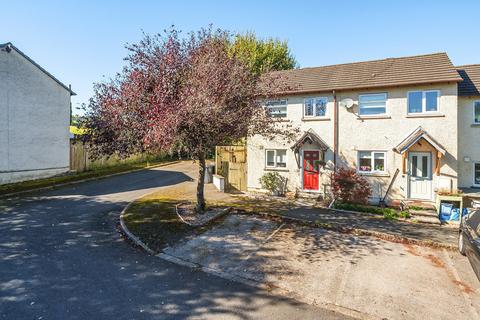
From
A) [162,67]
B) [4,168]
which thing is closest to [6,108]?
[4,168]

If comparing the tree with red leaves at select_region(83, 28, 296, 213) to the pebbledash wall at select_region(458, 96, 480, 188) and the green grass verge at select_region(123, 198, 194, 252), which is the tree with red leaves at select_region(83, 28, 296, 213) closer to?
the green grass verge at select_region(123, 198, 194, 252)

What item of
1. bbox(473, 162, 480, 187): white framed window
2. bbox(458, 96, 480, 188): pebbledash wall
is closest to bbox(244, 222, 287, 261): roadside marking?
bbox(458, 96, 480, 188): pebbledash wall

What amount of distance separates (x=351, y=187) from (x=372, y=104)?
450cm

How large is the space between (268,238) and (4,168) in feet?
56.3

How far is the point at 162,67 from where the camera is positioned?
29.7ft

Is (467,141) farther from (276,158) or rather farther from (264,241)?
(264,241)

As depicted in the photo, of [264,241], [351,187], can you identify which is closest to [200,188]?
[264,241]

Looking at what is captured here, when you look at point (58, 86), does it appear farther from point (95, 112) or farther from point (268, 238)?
point (268, 238)

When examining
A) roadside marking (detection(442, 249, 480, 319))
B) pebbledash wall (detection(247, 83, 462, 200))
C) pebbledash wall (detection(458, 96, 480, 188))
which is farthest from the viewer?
pebbledash wall (detection(458, 96, 480, 188))

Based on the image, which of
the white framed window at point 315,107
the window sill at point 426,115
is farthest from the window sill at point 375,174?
the white framed window at point 315,107

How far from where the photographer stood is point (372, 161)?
1427 cm

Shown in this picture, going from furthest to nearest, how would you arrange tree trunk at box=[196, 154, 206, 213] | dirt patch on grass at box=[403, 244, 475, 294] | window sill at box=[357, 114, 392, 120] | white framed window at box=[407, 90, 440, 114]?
window sill at box=[357, 114, 392, 120] → white framed window at box=[407, 90, 440, 114] → tree trunk at box=[196, 154, 206, 213] → dirt patch on grass at box=[403, 244, 475, 294]

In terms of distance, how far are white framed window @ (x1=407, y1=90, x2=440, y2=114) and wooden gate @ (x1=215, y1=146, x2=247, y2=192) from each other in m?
9.22

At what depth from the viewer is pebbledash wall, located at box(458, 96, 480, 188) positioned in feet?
45.0
